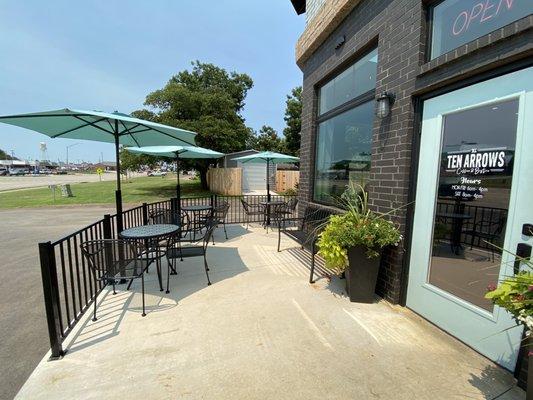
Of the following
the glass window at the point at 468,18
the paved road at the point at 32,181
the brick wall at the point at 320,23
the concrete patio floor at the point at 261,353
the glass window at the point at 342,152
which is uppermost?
the brick wall at the point at 320,23

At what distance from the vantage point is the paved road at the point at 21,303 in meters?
2.55

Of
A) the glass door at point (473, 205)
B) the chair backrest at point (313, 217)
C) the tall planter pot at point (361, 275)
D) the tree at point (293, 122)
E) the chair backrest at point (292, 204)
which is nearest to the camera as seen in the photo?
the glass door at point (473, 205)

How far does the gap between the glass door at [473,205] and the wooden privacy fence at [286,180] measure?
718 inches

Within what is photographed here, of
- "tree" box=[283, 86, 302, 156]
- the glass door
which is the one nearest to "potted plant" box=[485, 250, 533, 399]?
the glass door

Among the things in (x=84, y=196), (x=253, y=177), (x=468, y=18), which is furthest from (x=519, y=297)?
(x=253, y=177)

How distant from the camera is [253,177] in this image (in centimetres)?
2389

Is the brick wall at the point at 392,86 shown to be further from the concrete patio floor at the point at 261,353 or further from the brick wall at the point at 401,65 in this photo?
the concrete patio floor at the point at 261,353

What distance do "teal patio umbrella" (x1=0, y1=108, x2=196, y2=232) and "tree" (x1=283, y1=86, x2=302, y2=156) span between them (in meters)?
21.6

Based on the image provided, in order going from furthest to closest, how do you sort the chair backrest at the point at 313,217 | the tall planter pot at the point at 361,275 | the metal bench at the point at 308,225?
the chair backrest at the point at 313,217
the metal bench at the point at 308,225
the tall planter pot at the point at 361,275

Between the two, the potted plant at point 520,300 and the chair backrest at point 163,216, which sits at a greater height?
the potted plant at point 520,300

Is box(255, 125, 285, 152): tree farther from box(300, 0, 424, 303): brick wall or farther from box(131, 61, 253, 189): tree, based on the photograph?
box(300, 0, 424, 303): brick wall

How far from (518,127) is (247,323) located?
302cm

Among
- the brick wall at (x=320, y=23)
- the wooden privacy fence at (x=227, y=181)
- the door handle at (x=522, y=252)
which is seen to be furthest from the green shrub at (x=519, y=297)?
the wooden privacy fence at (x=227, y=181)

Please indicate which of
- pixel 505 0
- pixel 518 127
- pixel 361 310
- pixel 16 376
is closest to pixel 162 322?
pixel 16 376
